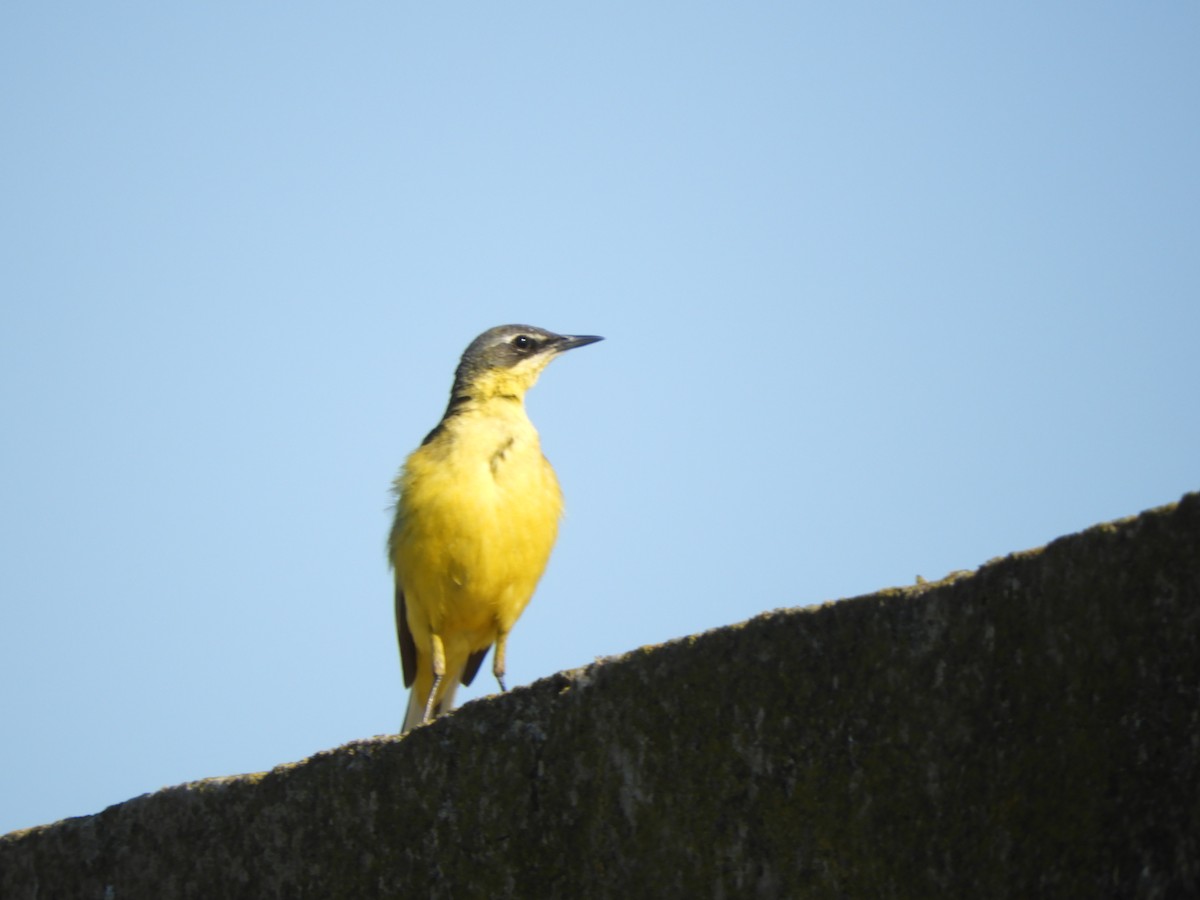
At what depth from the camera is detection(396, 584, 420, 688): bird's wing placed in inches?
285

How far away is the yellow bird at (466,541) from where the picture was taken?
650 cm

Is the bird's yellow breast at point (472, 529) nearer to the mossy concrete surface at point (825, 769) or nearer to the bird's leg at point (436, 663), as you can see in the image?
the bird's leg at point (436, 663)

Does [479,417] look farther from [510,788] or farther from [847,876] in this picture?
[847,876]

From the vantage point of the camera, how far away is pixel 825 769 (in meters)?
2.47

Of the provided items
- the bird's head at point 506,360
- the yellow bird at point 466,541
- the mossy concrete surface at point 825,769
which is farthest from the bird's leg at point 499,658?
the mossy concrete surface at point 825,769

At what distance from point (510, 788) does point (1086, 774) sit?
4.01ft

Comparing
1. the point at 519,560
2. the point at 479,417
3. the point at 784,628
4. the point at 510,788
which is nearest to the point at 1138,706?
the point at 784,628

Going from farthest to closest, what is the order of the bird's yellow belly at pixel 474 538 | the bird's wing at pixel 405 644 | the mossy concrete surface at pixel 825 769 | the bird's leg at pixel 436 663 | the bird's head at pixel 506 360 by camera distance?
the bird's head at pixel 506 360, the bird's wing at pixel 405 644, the bird's leg at pixel 436 663, the bird's yellow belly at pixel 474 538, the mossy concrete surface at pixel 825 769

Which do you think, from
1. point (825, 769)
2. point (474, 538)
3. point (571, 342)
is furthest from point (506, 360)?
point (825, 769)

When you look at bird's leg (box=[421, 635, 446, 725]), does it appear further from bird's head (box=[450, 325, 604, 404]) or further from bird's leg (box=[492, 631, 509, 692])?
bird's head (box=[450, 325, 604, 404])

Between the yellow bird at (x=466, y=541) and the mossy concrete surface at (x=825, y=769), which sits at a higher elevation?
the yellow bird at (x=466, y=541)

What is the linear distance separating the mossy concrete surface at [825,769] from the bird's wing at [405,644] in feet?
12.3

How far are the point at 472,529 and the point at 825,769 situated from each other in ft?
13.5

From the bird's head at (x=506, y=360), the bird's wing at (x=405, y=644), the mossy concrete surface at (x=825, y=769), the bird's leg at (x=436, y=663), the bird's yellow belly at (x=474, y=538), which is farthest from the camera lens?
the bird's head at (x=506, y=360)
